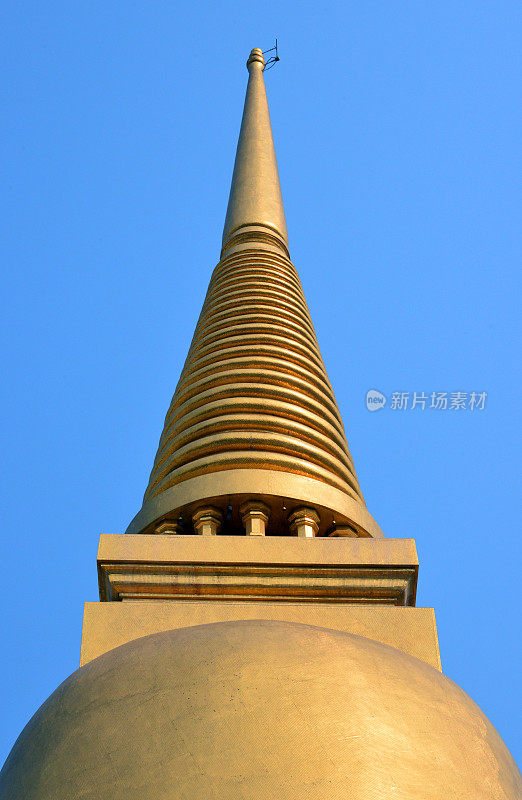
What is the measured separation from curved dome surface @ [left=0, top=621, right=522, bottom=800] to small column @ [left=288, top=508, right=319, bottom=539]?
2.33 m

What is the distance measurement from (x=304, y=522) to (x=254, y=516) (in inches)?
12.7

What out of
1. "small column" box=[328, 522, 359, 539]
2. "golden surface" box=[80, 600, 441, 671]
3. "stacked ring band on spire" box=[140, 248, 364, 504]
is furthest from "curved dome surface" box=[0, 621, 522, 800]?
"stacked ring band on spire" box=[140, 248, 364, 504]

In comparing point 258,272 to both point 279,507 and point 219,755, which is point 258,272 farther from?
point 219,755

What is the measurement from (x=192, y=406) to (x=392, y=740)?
4490 millimetres

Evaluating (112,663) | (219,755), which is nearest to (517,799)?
(219,755)

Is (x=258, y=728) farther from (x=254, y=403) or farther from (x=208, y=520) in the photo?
(x=254, y=403)

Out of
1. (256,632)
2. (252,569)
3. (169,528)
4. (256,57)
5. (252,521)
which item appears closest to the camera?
(256,632)

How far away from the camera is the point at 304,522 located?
255 inches

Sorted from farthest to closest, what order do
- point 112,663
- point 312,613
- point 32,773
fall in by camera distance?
point 312,613
point 112,663
point 32,773

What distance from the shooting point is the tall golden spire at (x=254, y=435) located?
21.4 ft

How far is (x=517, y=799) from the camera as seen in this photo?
3.58m

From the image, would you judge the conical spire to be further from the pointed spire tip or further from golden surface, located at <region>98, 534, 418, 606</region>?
golden surface, located at <region>98, 534, 418, 606</region>

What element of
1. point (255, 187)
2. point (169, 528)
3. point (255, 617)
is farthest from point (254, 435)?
point (255, 187)

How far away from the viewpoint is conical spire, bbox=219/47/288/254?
1281cm
